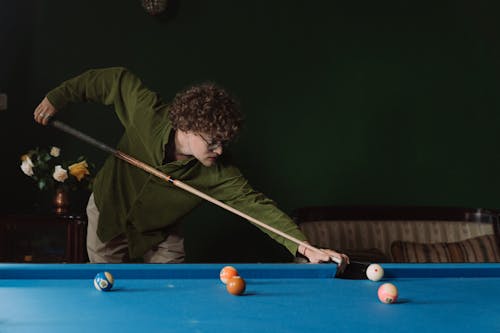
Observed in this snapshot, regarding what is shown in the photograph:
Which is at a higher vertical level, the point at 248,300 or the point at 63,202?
the point at 248,300

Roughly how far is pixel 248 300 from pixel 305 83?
2.64 metres

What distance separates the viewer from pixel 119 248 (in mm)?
2988

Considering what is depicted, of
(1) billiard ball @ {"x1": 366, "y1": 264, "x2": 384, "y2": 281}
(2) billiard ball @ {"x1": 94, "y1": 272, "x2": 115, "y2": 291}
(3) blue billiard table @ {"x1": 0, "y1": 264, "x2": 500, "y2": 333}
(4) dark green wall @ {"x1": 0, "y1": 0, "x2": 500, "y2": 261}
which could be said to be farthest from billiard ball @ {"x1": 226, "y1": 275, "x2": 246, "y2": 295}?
(4) dark green wall @ {"x1": 0, "y1": 0, "x2": 500, "y2": 261}

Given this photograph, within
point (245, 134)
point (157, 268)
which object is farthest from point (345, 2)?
point (157, 268)

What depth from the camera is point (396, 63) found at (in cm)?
411

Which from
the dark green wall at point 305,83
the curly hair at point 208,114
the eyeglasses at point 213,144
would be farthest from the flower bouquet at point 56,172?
the eyeglasses at point 213,144

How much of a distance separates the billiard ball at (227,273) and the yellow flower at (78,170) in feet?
6.00

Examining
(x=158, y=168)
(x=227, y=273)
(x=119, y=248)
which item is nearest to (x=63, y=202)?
(x=119, y=248)

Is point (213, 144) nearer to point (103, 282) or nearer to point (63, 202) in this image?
point (103, 282)

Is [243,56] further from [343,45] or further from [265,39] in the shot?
[343,45]

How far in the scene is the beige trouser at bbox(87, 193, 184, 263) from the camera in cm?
296

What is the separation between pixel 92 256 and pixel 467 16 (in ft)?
9.58

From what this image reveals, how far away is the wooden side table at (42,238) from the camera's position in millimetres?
3291

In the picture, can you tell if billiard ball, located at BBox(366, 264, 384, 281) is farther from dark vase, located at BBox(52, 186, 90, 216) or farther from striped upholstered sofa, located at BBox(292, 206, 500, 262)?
dark vase, located at BBox(52, 186, 90, 216)
